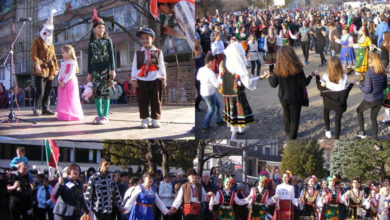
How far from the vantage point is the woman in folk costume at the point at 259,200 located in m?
6.75

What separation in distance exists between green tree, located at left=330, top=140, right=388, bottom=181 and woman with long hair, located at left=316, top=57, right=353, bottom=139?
54cm

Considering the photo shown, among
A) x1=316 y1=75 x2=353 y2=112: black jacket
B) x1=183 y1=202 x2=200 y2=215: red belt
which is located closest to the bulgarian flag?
x1=183 y1=202 x2=200 y2=215: red belt

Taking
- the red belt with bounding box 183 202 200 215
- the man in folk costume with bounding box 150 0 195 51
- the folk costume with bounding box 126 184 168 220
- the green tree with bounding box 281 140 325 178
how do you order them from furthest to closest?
the green tree with bounding box 281 140 325 178, the red belt with bounding box 183 202 200 215, the man in folk costume with bounding box 150 0 195 51, the folk costume with bounding box 126 184 168 220

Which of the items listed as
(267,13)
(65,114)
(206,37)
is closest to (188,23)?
(206,37)

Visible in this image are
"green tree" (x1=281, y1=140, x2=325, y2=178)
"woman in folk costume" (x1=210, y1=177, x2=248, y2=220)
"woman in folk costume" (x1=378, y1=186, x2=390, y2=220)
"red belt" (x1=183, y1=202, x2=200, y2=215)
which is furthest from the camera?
"woman in folk costume" (x1=378, y1=186, x2=390, y2=220)

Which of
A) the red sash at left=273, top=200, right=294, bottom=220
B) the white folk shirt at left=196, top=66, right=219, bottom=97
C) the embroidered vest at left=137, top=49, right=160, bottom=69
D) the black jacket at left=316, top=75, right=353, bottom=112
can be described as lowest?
the red sash at left=273, top=200, right=294, bottom=220

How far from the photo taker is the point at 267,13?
610 centimetres

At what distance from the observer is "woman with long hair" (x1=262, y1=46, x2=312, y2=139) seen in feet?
18.9

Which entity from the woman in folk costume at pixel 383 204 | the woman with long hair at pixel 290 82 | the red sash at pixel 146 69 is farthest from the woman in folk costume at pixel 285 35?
the woman in folk costume at pixel 383 204

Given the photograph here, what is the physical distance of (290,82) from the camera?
5828 mm

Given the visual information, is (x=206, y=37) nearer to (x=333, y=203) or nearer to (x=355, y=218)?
(x=333, y=203)

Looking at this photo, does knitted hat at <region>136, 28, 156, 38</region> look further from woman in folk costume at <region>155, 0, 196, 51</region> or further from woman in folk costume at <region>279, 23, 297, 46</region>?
woman in folk costume at <region>279, 23, 297, 46</region>

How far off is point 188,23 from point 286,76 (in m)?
1.39

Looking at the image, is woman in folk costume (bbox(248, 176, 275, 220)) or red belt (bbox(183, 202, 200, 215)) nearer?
red belt (bbox(183, 202, 200, 215))
